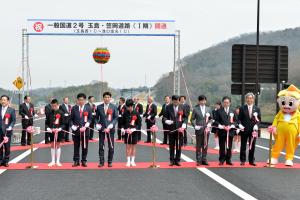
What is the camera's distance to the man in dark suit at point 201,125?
12.1 meters

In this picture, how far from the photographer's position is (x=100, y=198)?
25.3 ft

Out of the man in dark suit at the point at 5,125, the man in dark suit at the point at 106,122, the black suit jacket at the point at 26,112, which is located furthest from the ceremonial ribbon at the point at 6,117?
the black suit jacket at the point at 26,112

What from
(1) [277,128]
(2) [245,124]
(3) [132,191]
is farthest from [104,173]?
(1) [277,128]

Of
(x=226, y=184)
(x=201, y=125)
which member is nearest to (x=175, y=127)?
(x=201, y=125)

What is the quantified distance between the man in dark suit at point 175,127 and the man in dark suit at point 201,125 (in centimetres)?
35

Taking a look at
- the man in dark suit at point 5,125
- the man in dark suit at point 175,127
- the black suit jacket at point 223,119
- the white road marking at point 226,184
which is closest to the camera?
the white road marking at point 226,184

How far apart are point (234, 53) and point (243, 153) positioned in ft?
38.7

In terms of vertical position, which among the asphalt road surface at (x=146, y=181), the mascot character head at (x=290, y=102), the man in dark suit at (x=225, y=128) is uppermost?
the mascot character head at (x=290, y=102)

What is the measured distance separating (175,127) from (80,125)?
2445mm

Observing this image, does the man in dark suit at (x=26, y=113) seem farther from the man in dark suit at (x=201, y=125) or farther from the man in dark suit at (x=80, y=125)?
the man in dark suit at (x=201, y=125)

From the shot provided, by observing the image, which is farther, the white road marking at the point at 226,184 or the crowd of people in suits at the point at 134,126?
the crowd of people in suits at the point at 134,126

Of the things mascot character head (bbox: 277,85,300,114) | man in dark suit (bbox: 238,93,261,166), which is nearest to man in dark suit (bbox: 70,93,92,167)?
man in dark suit (bbox: 238,93,261,166)

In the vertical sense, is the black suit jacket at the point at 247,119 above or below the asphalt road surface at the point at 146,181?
above

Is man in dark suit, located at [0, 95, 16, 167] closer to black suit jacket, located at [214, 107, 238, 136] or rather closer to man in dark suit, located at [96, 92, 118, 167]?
man in dark suit, located at [96, 92, 118, 167]
